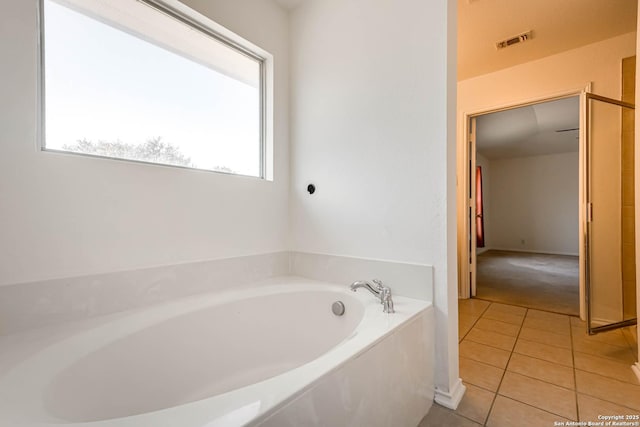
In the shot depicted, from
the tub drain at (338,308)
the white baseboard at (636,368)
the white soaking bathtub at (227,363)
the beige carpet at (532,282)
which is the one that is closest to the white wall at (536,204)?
the beige carpet at (532,282)

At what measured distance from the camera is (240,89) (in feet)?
6.28

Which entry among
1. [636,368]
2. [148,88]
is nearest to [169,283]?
[148,88]

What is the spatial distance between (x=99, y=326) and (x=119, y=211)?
0.49 meters

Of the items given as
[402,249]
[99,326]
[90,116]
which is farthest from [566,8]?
[99,326]

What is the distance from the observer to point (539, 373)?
5.17ft

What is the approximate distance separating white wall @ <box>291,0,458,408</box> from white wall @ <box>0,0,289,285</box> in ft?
1.44

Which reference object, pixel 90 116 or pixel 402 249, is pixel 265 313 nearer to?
pixel 402 249

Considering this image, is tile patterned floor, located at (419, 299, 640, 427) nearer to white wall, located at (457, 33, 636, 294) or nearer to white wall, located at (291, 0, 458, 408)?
white wall, located at (291, 0, 458, 408)

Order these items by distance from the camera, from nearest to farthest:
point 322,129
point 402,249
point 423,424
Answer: point 423,424
point 402,249
point 322,129

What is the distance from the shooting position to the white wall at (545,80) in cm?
222

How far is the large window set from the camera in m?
1.18

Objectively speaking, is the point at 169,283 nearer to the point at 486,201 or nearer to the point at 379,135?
the point at 379,135

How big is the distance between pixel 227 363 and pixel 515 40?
3187 millimetres

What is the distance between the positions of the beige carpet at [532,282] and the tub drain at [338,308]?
2318mm
